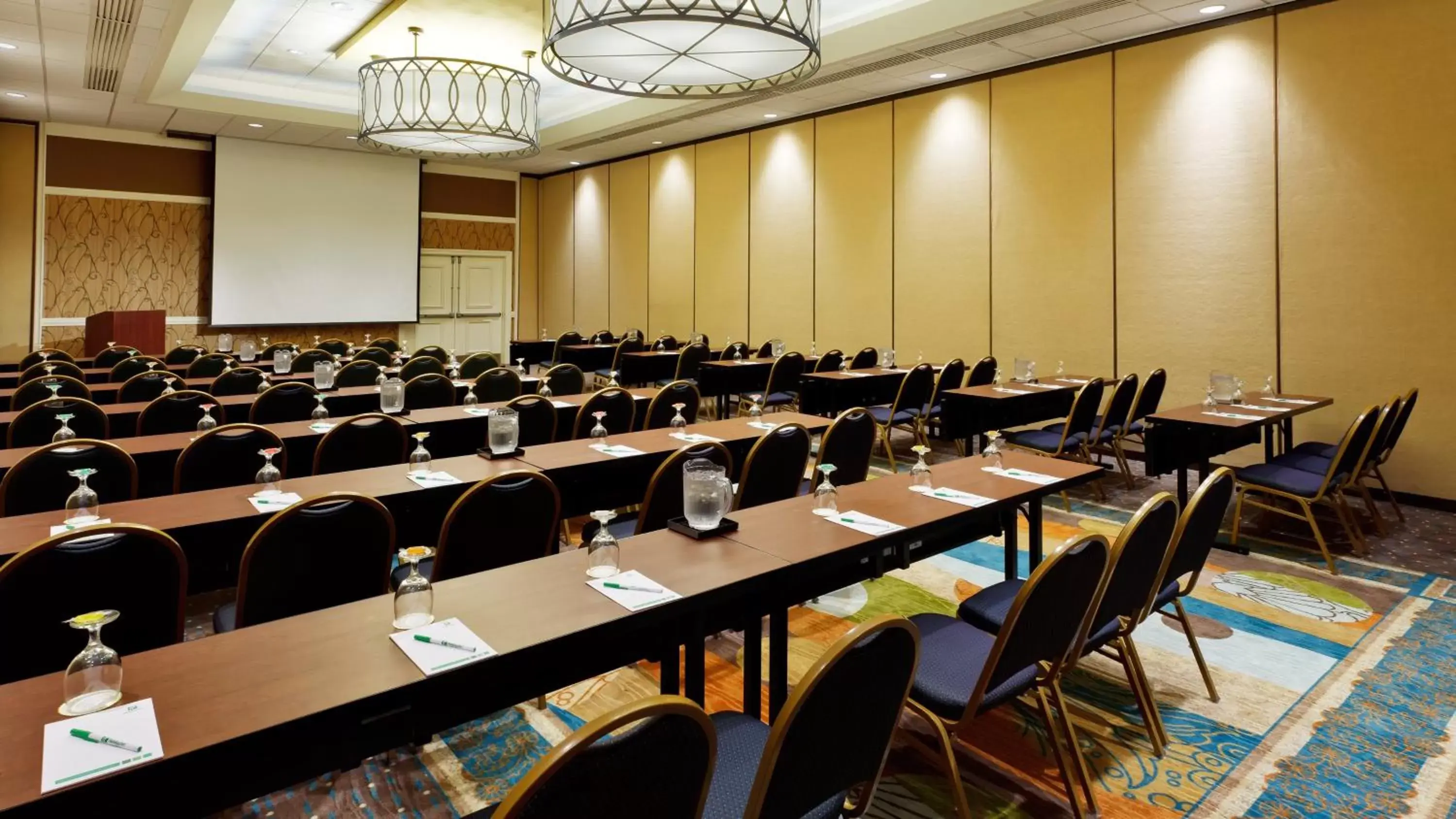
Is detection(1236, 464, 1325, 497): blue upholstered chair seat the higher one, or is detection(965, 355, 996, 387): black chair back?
detection(965, 355, 996, 387): black chair back

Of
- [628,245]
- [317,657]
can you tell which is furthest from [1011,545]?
[628,245]

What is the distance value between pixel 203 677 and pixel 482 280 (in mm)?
14947

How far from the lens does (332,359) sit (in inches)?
333

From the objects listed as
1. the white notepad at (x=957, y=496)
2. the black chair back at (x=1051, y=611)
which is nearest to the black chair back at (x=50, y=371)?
the white notepad at (x=957, y=496)

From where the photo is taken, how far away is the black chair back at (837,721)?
Result: 1.41 meters

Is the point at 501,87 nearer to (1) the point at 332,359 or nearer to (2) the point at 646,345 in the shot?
(2) the point at 646,345

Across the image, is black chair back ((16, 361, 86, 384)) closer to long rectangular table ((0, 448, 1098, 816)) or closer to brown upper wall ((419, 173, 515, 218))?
long rectangular table ((0, 448, 1098, 816))

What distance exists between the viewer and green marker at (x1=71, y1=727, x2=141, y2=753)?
1.35 meters

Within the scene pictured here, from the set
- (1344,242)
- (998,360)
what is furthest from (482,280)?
(1344,242)

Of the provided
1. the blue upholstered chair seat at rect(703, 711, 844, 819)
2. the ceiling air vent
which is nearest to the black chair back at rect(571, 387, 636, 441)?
the blue upholstered chair seat at rect(703, 711, 844, 819)

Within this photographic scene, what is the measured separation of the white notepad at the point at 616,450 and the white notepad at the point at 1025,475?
1.61m

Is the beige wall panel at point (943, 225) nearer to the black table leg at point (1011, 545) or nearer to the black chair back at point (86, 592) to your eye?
the black table leg at point (1011, 545)

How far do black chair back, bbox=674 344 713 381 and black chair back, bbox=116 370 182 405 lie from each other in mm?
4735

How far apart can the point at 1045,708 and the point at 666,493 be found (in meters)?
1.66
